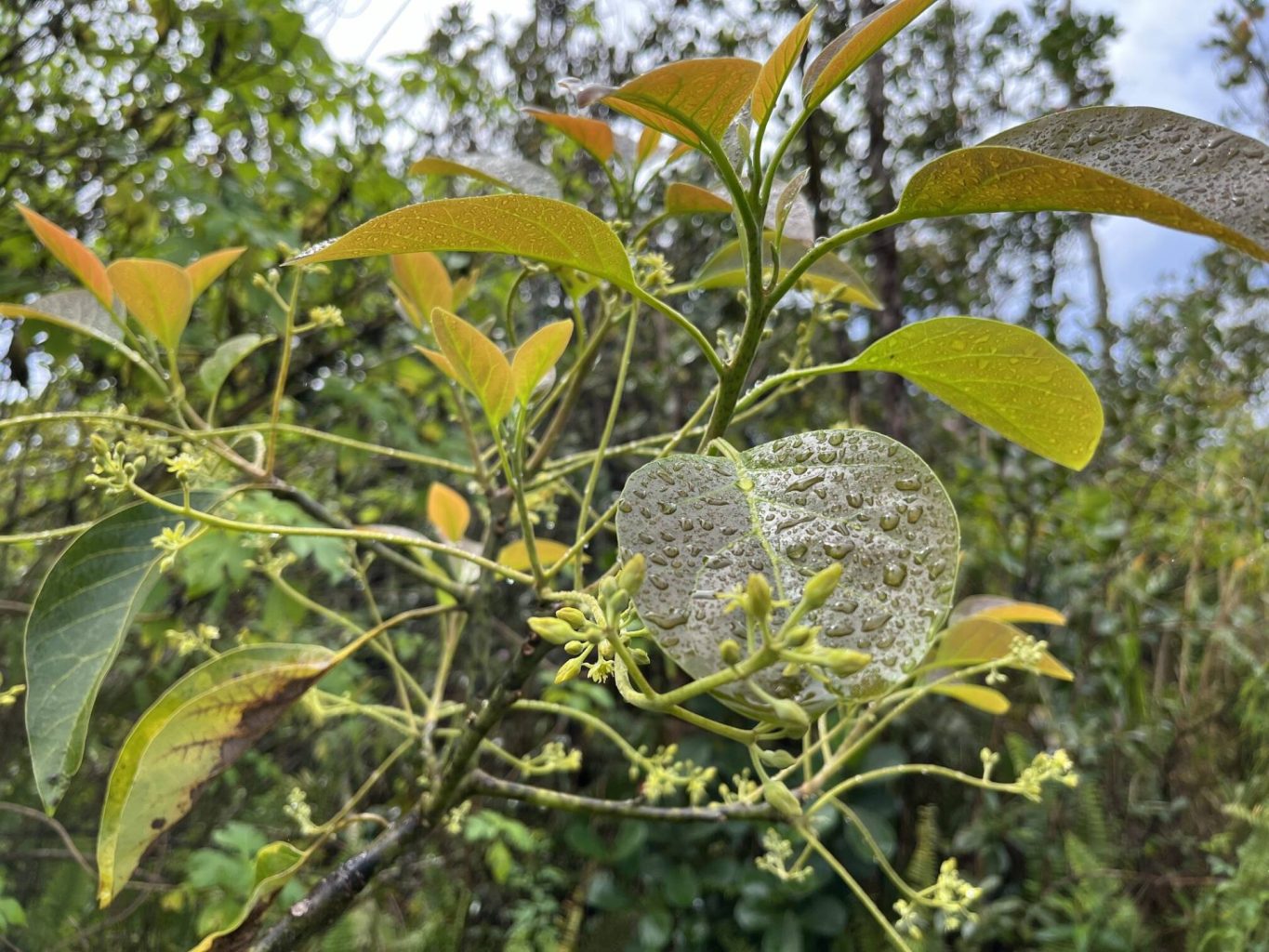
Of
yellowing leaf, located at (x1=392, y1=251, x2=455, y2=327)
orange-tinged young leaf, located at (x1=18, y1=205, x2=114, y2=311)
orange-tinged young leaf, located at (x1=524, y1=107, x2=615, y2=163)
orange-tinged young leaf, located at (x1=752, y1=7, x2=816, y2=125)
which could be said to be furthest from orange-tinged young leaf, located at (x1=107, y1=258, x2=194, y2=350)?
orange-tinged young leaf, located at (x1=752, y1=7, x2=816, y2=125)

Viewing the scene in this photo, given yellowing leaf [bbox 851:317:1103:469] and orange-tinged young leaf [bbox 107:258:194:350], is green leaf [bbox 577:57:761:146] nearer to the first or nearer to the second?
yellowing leaf [bbox 851:317:1103:469]

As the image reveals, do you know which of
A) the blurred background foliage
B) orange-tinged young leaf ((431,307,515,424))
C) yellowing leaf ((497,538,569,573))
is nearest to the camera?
orange-tinged young leaf ((431,307,515,424))

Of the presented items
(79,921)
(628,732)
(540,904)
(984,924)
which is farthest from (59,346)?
(984,924)

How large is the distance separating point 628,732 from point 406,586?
0.62 m

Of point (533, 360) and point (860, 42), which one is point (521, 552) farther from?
point (860, 42)

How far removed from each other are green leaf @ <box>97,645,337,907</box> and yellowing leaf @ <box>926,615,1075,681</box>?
14.5 inches

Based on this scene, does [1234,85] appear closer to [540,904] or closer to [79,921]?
[540,904]

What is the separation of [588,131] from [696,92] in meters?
0.23

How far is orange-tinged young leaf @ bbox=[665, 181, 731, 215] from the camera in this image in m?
0.47

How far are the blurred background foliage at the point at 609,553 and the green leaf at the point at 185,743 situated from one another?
2.45 feet

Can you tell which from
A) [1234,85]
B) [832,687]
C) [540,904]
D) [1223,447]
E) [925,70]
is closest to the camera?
[832,687]

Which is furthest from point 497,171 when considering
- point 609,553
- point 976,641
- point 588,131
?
point 609,553

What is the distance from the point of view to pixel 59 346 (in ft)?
3.92

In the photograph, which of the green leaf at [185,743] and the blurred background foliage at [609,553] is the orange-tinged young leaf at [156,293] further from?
the blurred background foliage at [609,553]
